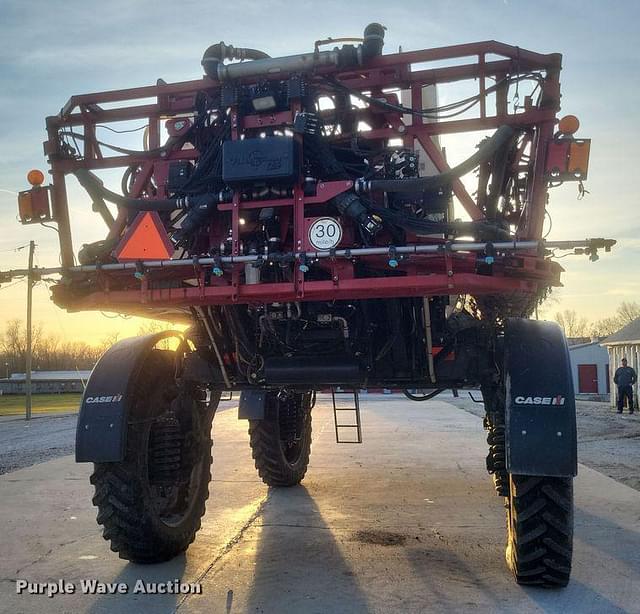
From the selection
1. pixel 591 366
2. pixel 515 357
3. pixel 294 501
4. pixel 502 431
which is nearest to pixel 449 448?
pixel 294 501

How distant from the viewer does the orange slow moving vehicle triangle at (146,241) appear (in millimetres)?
4949

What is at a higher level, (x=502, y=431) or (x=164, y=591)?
(x=502, y=431)

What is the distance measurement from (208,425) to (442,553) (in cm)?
227

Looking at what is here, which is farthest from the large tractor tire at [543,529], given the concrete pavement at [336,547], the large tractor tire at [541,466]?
the concrete pavement at [336,547]

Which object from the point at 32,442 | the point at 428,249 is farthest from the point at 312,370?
the point at 32,442

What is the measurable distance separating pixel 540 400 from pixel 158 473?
2.95 m

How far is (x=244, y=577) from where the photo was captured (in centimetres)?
484

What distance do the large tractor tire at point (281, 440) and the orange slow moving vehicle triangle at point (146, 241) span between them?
329 cm

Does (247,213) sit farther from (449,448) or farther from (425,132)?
(449,448)

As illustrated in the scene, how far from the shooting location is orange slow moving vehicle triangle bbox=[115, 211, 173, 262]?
16.2ft

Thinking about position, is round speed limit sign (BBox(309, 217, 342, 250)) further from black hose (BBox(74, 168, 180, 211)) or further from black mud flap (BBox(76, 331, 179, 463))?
black mud flap (BBox(76, 331, 179, 463))

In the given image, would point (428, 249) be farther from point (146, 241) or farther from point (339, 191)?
point (146, 241)

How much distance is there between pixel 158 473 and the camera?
5.54 metres

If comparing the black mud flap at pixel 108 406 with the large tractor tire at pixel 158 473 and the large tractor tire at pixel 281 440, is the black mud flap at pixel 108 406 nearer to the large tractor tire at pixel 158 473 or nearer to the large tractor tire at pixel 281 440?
the large tractor tire at pixel 158 473
